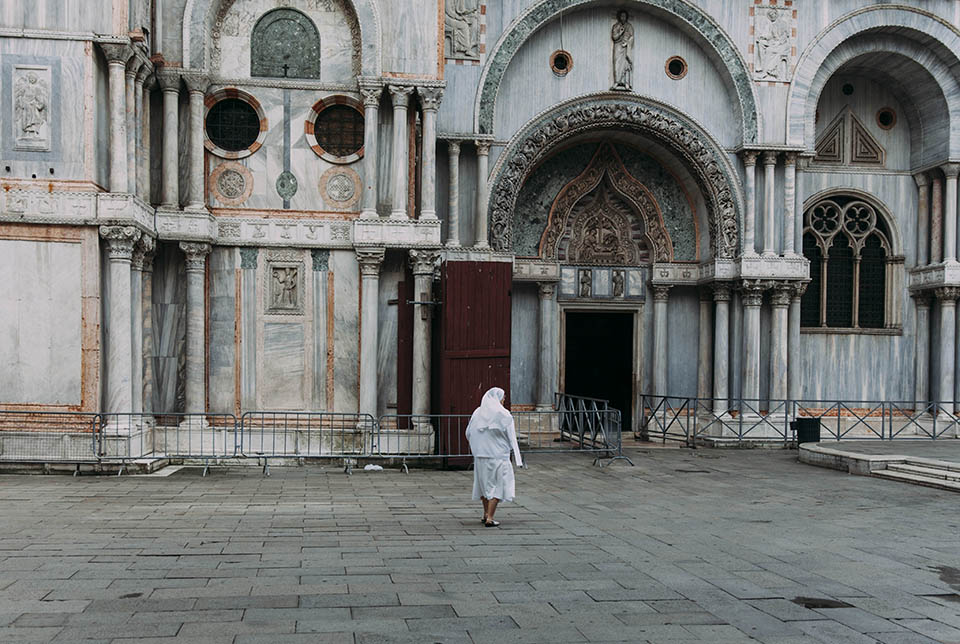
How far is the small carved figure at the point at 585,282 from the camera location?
66.4 ft

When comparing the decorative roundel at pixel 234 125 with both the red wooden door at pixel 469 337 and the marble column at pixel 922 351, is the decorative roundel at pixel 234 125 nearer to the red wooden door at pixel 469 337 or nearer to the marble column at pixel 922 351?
the red wooden door at pixel 469 337

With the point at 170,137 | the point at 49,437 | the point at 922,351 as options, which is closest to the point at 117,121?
the point at 170,137

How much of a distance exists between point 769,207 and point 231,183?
11808mm

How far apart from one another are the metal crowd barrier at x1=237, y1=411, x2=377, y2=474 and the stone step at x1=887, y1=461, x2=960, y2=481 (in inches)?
351

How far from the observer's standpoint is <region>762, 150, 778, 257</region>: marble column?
62.5 ft

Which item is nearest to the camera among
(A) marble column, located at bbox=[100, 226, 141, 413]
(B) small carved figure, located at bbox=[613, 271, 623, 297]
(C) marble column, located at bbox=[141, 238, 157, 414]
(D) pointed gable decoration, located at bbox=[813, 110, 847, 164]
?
(A) marble column, located at bbox=[100, 226, 141, 413]

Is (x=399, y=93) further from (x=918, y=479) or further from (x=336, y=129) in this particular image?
(x=918, y=479)

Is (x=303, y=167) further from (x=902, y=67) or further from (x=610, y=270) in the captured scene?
(x=902, y=67)

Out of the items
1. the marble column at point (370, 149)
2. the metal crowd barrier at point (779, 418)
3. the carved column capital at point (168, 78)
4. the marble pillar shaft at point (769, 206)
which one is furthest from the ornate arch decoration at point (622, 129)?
the carved column capital at point (168, 78)

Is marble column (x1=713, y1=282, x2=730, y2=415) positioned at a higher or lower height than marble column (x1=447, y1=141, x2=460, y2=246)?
lower

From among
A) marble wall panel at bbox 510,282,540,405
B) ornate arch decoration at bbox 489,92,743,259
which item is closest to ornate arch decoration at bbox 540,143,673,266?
ornate arch decoration at bbox 489,92,743,259

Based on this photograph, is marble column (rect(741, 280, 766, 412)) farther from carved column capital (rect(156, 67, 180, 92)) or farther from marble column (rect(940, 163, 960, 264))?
carved column capital (rect(156, 67, 180, 92))

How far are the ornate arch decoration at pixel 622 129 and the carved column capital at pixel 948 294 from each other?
5339mm

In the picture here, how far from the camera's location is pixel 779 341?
63.1ft
